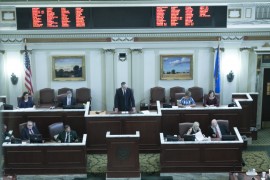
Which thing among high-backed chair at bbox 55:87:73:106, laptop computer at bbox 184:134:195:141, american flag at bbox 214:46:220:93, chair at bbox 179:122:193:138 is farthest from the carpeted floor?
high-backed chair at bbox 55:87:73:106

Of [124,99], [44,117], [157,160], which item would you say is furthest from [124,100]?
[44,117]

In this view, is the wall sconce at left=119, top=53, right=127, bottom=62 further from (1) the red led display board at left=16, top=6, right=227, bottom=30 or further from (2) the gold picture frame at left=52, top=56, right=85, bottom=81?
(2) the gold picture frame at left=52, top=56, right=85, bottom=81

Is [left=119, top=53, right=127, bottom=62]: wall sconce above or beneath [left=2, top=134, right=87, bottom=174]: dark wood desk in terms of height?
above

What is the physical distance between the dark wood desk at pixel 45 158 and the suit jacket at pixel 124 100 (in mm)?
1761

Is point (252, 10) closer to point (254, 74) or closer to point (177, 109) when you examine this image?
point (254, 74)

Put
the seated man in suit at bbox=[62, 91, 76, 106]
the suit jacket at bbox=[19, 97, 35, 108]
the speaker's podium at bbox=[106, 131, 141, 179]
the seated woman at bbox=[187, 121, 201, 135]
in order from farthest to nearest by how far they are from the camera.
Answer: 1. the seated man in suit at bbox=[62, 91, 76, 106]
2. the suit jacket at bbox=[19, 97, 35, 108]
3. the seated woman at bbox=[187, 121, 201, 135]
4. the speaker's podium at bbox=[106, 131, 141, 179]

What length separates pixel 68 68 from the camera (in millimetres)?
12062

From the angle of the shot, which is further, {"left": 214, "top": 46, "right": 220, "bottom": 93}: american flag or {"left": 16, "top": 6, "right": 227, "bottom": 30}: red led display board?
{"left": 214, "top": 46, "right": 220, "bottom": 93}: american flag

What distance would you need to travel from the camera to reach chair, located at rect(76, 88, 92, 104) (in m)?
12.0

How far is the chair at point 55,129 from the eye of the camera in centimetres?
933

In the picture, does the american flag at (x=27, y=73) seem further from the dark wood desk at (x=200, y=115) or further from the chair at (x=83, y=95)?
the dark wood desk at (x=200, y=115)

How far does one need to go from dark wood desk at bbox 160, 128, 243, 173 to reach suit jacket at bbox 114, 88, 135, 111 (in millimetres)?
1736

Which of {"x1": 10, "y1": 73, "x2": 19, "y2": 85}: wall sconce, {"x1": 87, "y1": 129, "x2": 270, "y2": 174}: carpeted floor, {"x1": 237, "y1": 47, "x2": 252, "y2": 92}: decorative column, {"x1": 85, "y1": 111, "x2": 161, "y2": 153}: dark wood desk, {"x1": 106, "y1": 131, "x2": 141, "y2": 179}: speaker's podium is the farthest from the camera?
{"x1": 10, "y1": 73, "x2": 19, "y2": 85}: wall sconce

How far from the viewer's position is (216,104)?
1057cm
